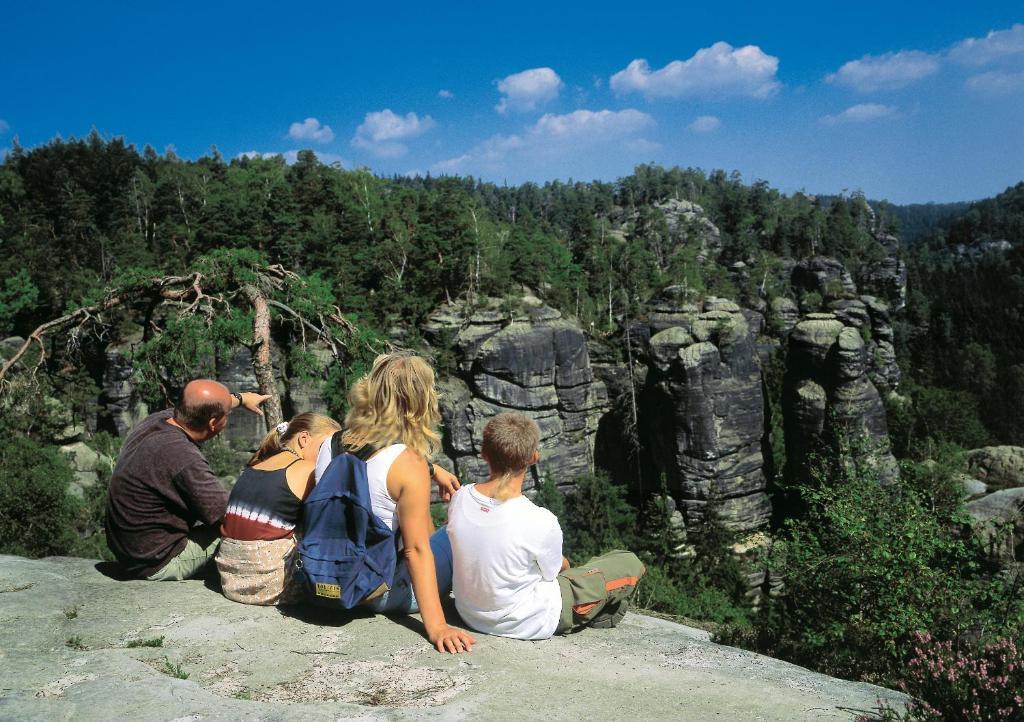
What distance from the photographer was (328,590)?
3.98 meters

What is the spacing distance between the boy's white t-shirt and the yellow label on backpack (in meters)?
0.68

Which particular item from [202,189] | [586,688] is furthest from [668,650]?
[202,189]

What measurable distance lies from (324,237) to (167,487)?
4111 centimetres

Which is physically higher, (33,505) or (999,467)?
(33,505)

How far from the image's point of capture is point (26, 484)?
2400cm

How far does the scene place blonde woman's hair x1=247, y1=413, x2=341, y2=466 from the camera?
177 inches

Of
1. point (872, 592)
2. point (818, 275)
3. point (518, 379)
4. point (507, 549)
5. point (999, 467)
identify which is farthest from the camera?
point (818, 275)

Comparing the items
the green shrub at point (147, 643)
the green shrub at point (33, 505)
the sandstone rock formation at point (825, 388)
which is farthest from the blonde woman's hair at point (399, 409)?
the sandstone rock formation at point (825, 388)

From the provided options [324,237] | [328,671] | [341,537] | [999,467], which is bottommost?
[999,467]

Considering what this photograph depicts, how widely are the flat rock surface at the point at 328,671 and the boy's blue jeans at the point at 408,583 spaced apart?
0.30ft

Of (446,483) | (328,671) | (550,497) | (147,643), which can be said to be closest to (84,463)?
(550,497)

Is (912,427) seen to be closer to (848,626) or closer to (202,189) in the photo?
(848,626)

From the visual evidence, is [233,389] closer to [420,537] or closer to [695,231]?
[420,537]

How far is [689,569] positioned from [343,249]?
26.3 meters
